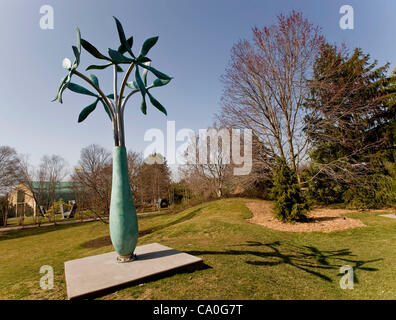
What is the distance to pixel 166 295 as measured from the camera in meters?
3.48

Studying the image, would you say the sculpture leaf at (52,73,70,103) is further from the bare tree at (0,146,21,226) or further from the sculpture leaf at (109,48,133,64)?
the bare tree at (0,146,21,226)

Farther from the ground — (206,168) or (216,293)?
(206,168)

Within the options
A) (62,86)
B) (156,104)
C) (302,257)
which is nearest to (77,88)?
(62,86)

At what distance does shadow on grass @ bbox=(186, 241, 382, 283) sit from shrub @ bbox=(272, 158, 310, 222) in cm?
295

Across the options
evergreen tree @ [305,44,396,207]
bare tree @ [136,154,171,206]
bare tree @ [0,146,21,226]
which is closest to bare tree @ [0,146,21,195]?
bare tree @ [0,146,21,226]

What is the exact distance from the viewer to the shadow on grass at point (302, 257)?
518cm

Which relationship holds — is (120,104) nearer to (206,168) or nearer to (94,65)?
(94,65)

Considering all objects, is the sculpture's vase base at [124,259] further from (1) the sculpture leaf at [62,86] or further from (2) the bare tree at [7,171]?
(2) the bare tree at [7,171]

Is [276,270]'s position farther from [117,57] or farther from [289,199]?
[117,57]

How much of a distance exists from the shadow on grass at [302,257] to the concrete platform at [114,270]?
3.82 ft
